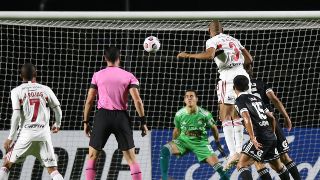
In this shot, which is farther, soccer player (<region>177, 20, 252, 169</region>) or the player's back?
soccer player (<region>177, 20, 252, 169</region>)

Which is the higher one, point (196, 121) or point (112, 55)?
point (112, 55)

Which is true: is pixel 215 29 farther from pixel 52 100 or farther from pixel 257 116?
pixel 52 100

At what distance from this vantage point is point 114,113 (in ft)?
31.7

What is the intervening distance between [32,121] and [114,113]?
4.26 feet

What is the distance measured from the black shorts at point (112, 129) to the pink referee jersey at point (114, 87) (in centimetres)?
9

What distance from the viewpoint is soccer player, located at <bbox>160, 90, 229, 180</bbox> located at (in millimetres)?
12453

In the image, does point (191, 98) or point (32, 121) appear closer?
point (32, 121)

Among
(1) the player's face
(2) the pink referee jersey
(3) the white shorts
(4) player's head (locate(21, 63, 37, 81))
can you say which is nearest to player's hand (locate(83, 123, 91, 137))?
(2) the pink referee jersey

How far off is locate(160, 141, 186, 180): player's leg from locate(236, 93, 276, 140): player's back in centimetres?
287

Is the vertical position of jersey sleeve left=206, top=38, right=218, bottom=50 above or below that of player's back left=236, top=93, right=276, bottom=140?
above

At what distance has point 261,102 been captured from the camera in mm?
10008

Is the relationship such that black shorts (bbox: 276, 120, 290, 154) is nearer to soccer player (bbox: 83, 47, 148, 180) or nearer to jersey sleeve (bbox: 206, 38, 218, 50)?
jersey sleeve (bbox: 206, 38, 218, 50)
